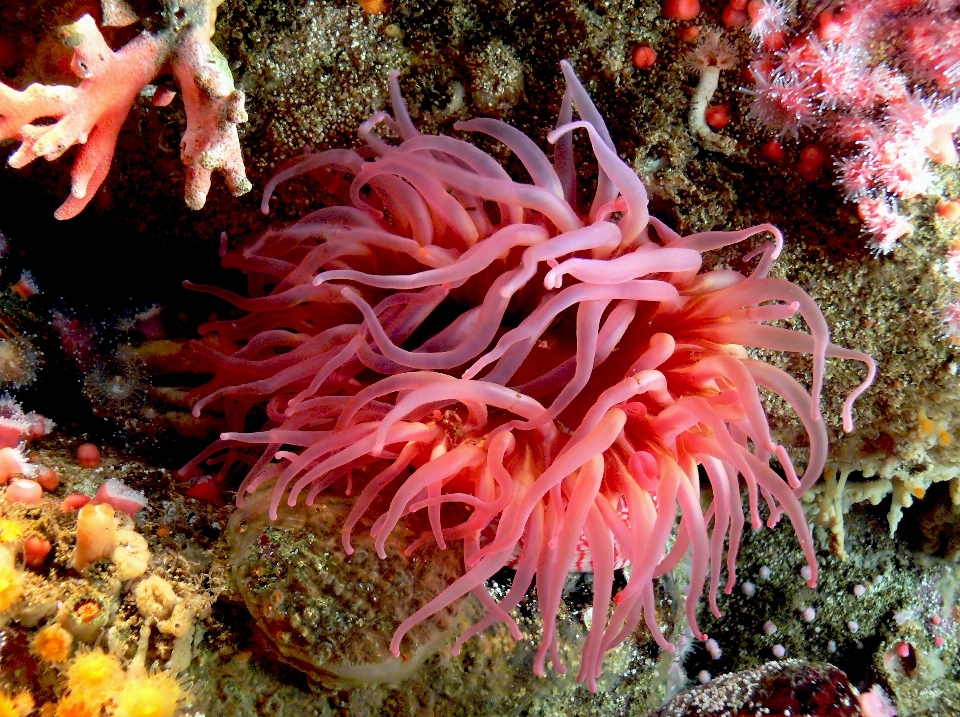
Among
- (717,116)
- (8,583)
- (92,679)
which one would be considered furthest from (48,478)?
(717,116)

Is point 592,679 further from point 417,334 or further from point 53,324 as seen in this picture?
point 53,324

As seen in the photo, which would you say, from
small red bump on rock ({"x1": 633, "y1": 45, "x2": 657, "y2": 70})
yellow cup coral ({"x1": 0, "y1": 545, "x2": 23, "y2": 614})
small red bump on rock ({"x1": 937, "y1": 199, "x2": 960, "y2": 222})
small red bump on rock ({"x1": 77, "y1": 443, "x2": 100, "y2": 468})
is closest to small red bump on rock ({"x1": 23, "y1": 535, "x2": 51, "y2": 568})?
yellow cup coral ({"x1": 0, "y1": 545, "x2": 23, "y2": 614})

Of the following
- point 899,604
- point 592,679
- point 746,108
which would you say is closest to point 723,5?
point 746,108

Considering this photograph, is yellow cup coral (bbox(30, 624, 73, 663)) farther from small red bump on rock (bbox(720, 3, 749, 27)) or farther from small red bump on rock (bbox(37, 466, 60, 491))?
small red bump on rock (bbox(720, 3, 749, 27))

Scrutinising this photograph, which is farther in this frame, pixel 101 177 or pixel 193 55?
pixel 101 177

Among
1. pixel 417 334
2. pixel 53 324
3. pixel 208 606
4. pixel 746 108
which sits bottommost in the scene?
pixel 208 606

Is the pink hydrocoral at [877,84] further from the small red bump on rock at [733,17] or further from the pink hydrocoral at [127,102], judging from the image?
the pink hydrocoral at [127,102]

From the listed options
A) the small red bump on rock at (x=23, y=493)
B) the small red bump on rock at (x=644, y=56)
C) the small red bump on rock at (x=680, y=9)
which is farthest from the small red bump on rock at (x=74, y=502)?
the small red bump on rock at (x=680, y=9)
